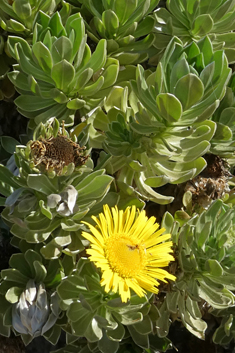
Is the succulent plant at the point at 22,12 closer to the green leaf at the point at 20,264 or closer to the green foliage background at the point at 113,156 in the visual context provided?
the green foliage background at the point at 113,156

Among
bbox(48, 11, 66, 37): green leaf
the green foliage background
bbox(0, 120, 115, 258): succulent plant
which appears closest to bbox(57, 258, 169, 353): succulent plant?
the green foliage background

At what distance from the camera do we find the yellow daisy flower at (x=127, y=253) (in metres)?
1.41

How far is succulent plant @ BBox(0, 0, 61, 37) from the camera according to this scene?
1.70 m

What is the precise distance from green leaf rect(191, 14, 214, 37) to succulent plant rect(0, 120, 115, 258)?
2.28 feet

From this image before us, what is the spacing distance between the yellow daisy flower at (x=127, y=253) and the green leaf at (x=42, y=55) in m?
0.55

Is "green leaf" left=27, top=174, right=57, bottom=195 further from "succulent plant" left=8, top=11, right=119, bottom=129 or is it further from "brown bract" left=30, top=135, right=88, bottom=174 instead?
"succulent plant" left=8, top=11, right=119, bottom=129

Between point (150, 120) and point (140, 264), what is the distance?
1.63 feet

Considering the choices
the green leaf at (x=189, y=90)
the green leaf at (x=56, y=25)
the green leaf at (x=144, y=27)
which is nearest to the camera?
the green leaf at (x=189, y=90)

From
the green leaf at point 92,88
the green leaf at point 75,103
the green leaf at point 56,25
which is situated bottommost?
the green leaf at point 75,103

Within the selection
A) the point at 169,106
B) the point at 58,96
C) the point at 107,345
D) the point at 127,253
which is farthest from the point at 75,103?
the point at 107,345

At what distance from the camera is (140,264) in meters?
1.48

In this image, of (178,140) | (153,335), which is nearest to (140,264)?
(178,140)

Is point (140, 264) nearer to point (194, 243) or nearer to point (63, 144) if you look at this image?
point (194, 243)

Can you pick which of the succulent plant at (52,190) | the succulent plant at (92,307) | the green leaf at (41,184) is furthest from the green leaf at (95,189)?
the succulent plant at (92,307)
